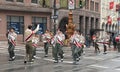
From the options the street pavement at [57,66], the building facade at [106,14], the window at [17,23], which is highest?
the building facade at [106,14]

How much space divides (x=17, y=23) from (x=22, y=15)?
53.0 inches

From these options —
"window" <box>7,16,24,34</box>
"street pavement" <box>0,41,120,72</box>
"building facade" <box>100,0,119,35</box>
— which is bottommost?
"street pavement" <box>0,41,120,72</box>

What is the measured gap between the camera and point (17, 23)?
47250 mm

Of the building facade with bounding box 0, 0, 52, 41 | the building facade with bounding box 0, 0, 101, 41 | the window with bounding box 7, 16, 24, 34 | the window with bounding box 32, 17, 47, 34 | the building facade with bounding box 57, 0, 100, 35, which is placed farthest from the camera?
the building facade with bounding box 57, 0, 100, 35

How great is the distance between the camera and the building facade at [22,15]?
148 feet

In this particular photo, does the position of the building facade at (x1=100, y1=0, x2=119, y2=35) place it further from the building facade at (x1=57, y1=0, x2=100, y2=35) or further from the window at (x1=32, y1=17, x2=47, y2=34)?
the window at (x1=32, y1=17, x2=47, y2=34)

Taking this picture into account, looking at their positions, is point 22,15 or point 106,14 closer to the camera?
point 22,15

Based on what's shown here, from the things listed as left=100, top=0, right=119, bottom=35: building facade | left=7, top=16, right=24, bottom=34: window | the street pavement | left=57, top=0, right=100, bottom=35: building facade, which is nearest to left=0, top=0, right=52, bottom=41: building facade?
left=7, top=16, right=24, bottom=34: window

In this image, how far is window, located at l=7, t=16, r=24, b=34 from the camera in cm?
4616

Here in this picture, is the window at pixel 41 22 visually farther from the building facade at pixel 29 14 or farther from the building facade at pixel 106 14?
the building facade at pixel 106 14

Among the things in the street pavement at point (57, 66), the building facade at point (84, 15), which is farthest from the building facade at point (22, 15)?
the street pavement at point (57, 66)

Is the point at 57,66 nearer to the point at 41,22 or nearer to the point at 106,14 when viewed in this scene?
the point at 41,22

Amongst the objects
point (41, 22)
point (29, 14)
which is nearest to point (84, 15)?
point (41, 22)

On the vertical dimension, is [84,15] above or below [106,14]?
below
